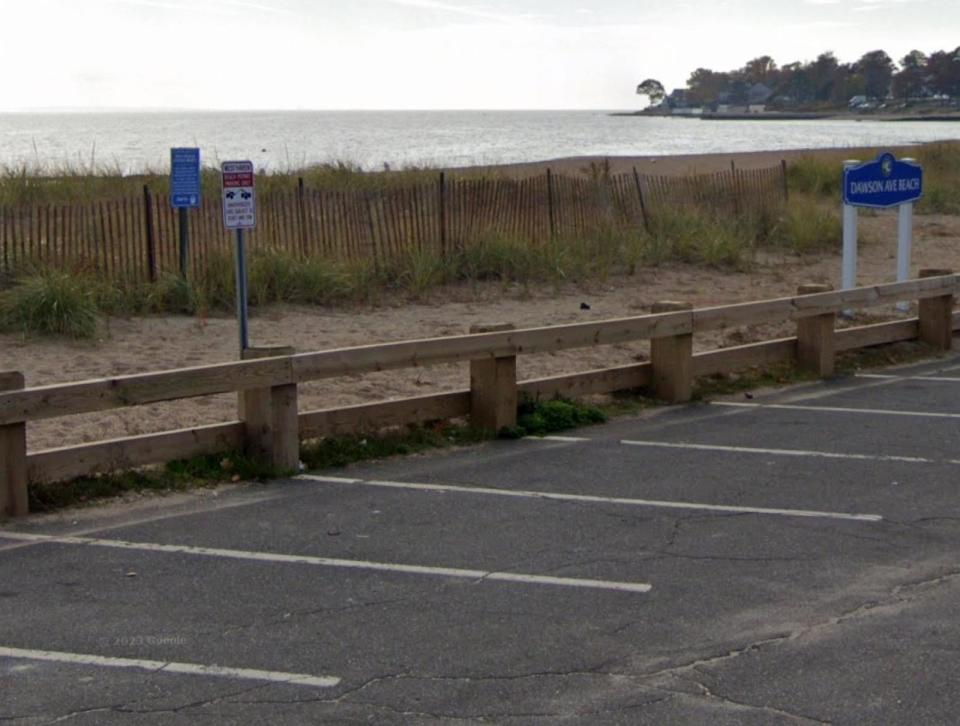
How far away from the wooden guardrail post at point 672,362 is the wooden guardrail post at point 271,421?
11.7 ft

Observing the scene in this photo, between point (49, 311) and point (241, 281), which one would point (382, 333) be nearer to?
point (49, 311)

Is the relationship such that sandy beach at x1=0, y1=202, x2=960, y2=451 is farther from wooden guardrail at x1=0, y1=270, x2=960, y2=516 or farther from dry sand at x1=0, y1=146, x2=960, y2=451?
wooden guardrail at x1=0, y1=270, x2=960, y2=516

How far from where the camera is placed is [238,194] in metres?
10.6

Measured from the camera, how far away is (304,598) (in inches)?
256

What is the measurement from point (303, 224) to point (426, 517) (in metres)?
11.7

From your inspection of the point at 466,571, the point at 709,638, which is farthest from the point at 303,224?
the point at 709,638

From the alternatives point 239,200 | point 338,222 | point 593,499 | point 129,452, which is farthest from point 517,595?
point 338,222

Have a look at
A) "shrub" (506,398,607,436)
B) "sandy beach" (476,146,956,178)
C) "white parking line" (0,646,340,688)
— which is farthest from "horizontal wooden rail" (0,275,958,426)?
"sandy beach" (476,146,956,178)

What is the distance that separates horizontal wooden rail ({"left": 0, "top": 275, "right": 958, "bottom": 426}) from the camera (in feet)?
26.3

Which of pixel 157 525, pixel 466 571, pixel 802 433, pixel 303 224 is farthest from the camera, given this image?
pixel 303 224

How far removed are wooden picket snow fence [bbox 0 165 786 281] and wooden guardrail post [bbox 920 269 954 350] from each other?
7.11 m

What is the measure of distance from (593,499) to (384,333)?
23.2 feet

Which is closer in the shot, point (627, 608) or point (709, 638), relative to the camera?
point (709, 638)

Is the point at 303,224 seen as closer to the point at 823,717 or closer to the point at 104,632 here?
the point at 104,632
